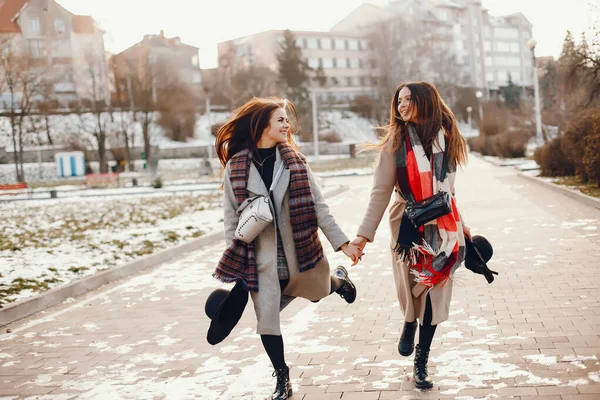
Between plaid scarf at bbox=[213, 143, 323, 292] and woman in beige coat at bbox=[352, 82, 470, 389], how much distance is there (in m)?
0.33

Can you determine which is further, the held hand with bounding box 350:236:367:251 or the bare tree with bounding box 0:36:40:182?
the bare tree with bounding box 0:36:40:182

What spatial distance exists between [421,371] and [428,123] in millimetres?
1506

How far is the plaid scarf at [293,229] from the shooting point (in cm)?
468

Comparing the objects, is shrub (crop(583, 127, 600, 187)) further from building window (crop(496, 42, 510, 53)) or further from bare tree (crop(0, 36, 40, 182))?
building window (crop(496, 42, 510, 53))

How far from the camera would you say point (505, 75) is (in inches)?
4998

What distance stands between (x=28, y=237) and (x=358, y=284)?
9235mm

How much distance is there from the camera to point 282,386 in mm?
4789

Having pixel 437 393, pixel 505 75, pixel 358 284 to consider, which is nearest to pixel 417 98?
pixel 437 393

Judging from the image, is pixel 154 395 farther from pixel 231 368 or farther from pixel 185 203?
pixel 185 203

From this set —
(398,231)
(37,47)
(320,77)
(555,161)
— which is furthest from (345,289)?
(320,77)

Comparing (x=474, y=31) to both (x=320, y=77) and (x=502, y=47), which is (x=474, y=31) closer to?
(x=502, y=47)

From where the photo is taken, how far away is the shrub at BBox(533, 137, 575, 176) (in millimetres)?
25391

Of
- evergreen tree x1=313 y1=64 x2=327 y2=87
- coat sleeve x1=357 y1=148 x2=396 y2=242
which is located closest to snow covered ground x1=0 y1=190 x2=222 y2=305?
coat sleeve x1=357 y1=148 x2=396 y2=242

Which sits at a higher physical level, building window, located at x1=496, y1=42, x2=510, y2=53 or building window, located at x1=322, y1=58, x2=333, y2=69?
building window, located at x1=496, y1=42, x2=510, y2=53
